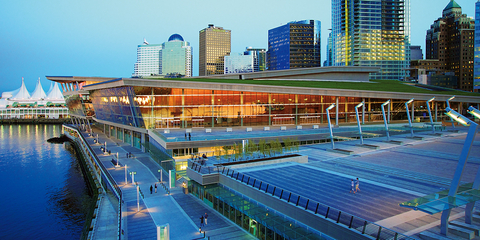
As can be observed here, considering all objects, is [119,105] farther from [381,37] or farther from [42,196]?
[381,37]

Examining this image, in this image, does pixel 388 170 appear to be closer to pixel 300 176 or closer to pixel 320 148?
pixel 300 176

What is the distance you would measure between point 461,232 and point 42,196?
39.6m

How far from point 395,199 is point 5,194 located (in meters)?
41.2

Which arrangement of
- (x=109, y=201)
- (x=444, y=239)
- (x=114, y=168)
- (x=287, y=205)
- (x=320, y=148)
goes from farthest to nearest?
(x=114, y=168)
(x=320, y=148)
(x=109, y=201)
(x=287, y=205)
(x=444, y=239)

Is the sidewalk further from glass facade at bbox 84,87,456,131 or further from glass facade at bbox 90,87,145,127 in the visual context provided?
glass facade at bbox 90,87,145,127

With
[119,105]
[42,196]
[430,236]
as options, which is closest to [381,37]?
[119,105]

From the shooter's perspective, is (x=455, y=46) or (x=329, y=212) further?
(x=455, y=46)

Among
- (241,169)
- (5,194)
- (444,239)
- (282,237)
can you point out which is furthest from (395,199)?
(5,194)

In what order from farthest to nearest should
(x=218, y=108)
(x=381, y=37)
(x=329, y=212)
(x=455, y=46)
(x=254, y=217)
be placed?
(x=455, y=46), (x=381, y=37), (x=218, y=108), (x=254, y=217), (x=329, y=212)

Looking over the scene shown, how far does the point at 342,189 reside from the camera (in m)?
17.4

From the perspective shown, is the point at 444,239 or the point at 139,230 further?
the point at 139,230

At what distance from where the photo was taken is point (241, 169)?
73.9 ft

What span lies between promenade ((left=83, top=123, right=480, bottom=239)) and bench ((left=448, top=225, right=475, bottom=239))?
50 centimetres

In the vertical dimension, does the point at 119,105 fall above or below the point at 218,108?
above
